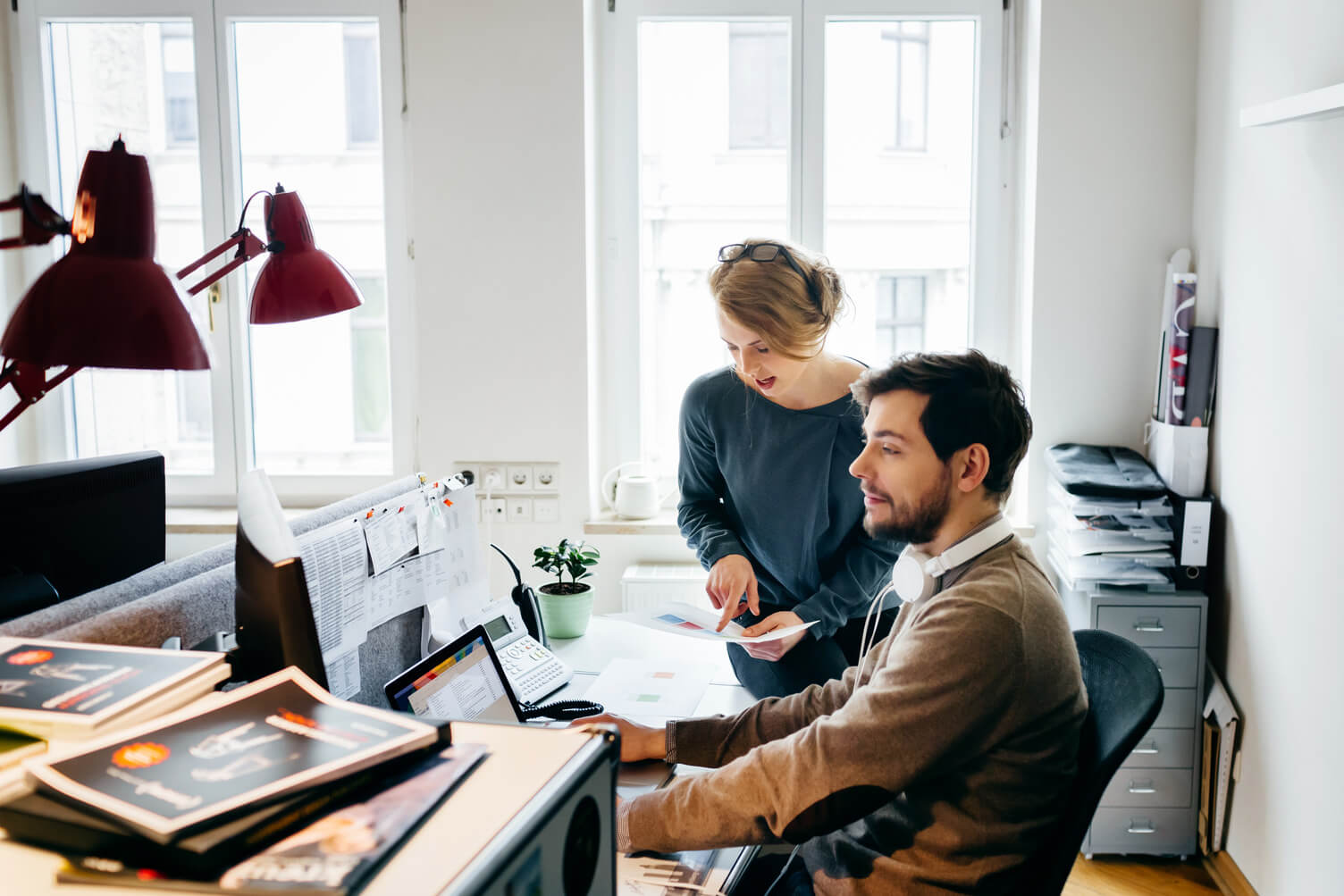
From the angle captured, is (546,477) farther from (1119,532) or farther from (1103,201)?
(1103,201)

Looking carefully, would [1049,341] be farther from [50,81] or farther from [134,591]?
[50,81]

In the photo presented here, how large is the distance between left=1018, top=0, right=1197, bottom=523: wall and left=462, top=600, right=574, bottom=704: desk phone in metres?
1.66

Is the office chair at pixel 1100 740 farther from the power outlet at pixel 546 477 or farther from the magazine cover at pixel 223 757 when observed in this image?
the power outlet at pixel 546 477

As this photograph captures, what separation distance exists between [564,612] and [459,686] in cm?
58

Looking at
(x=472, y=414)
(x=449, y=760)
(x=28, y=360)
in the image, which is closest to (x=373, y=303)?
(x=472, y=414)

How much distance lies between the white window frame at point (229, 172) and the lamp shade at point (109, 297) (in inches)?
83.2

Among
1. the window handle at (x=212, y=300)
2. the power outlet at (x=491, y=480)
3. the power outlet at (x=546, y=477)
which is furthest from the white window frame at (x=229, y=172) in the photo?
the power outlet at (x=546, y=477)

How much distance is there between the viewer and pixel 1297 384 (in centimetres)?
209

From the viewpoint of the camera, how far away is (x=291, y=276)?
148cm

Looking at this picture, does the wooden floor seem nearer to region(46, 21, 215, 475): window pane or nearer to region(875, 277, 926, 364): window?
region(875, 277, 926, 364): window

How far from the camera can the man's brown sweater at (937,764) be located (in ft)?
3.66

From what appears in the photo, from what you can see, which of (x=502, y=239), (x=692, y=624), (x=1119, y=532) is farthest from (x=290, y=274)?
(x=1119, y=532)

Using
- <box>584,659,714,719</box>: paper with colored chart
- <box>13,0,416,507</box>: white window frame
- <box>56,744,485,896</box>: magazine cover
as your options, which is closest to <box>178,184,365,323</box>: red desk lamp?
<box>584,659,714,719</box>: paper with colored chart

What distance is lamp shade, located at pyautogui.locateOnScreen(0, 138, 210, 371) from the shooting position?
0.91m
